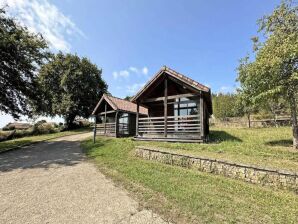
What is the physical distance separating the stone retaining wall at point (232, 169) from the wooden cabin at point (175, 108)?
403cm

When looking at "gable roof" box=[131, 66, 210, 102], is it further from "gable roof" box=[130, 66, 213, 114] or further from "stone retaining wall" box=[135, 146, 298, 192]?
"stone retaining wall" box=[135, 146, 298, 192]

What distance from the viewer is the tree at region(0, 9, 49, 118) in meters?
18.0

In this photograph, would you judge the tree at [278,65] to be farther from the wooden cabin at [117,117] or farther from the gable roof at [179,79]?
the wooden cabin at [117,117]

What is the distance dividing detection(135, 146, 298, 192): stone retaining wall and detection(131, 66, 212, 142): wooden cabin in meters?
4.03

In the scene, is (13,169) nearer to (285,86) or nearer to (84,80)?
(285,86)

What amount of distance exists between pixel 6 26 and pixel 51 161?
15.7 meters

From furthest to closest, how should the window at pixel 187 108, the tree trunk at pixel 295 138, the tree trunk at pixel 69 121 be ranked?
the tree trunk at pixel 69 121 → the window at pixel 187 108 → the tree trunk at pixel 295 138

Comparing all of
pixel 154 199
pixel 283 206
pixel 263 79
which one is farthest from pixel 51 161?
pixel 263 79

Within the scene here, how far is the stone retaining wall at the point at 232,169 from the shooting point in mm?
6359

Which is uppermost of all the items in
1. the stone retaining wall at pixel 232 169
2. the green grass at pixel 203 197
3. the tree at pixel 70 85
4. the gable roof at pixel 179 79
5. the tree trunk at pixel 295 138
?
the tree at pixel 70 85

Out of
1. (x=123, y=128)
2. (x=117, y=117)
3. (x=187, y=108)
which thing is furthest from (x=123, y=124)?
(x=187, y=108)

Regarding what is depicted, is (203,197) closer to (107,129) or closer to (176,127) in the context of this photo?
(176,127)

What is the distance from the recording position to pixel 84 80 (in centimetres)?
3844

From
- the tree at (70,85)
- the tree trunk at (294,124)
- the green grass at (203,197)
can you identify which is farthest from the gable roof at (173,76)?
the tree at (70,85)
